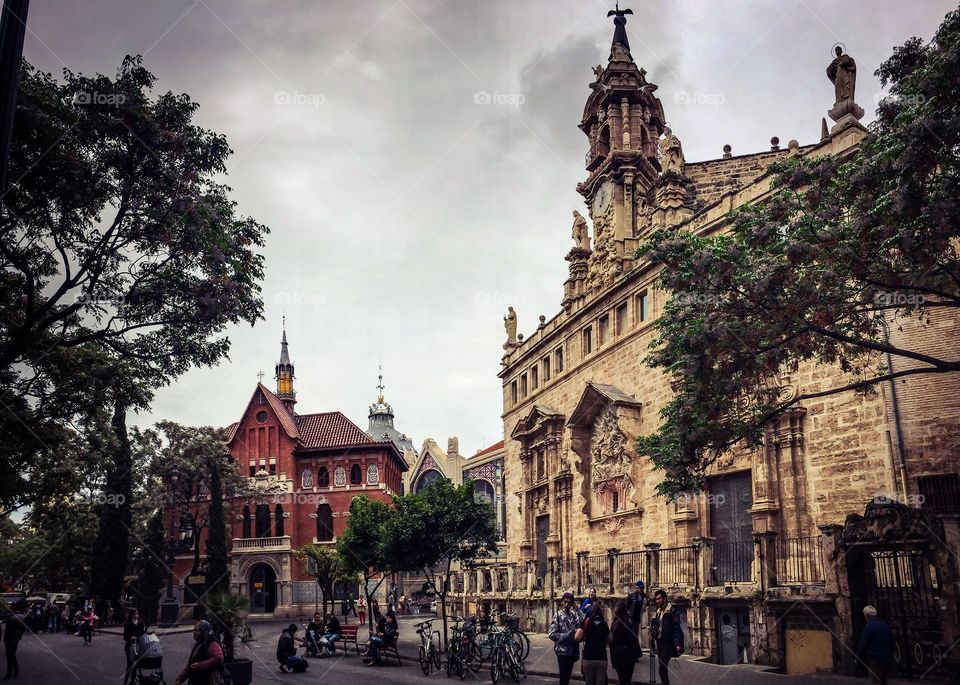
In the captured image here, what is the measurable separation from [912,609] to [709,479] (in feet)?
33.0

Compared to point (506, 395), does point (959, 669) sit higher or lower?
lower

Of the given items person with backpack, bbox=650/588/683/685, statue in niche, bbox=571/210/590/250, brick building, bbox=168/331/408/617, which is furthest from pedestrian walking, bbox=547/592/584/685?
brick building, bbox=168/331/408/617

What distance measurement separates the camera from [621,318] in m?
30.7

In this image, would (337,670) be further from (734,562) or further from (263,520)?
(263,520)

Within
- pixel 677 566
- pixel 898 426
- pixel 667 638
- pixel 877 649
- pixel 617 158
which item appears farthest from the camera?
pixel 617 158

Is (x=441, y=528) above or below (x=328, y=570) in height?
above

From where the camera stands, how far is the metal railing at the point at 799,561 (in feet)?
59.1

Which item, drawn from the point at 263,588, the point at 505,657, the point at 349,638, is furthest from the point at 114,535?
the point at 505,657

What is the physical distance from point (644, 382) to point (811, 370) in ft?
25.4

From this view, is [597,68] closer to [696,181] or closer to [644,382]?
[696,181]

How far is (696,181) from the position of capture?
34000 mm

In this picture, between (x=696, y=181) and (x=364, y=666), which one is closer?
(x=364, y=666)

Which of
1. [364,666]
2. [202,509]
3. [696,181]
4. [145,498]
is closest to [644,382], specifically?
[696,181]

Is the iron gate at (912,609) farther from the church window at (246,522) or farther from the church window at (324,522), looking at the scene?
the church window at (246,522)
